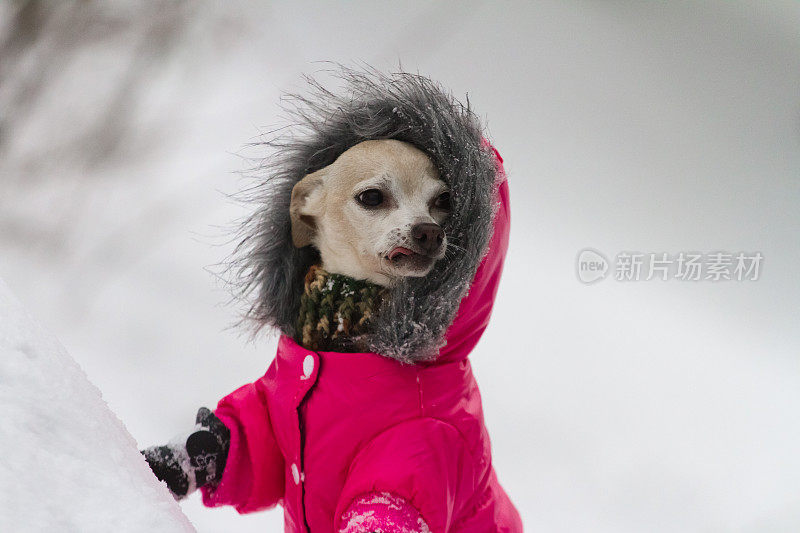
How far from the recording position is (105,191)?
3.77ft

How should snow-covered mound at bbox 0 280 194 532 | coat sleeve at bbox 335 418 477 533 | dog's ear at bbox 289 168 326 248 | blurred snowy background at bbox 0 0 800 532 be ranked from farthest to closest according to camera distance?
blurred snowy background at bbox 0 0 800 532
dog's ear at bbox 289 168 326 248
coat sleeve at bbox 335 418 477 533
snow-covered mound at bbox 0 280 194 532

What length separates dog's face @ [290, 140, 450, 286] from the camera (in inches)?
23.0

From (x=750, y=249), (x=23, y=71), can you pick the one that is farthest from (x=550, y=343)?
(x=23, y=71)

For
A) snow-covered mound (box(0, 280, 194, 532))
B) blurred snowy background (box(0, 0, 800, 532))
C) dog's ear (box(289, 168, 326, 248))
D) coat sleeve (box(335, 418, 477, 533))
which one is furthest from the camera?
blurred snowy background (box(0, 0, 800, 532))

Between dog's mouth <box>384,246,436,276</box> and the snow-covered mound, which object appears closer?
the snow-covered mound

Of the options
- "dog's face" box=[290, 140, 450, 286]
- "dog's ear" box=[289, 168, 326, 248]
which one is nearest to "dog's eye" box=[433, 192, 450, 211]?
"dog's face" box=[290, 140, 450, 286]

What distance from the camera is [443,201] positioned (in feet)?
2.05

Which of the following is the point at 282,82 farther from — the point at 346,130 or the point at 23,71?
the point at 23,71

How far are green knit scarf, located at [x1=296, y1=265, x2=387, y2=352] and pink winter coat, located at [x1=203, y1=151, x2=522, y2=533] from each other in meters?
0.02

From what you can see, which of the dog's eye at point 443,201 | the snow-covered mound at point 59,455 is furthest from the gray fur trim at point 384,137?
the snow-covered mound at point 59,455

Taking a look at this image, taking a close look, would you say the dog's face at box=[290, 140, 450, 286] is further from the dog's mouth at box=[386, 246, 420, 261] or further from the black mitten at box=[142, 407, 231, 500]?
the black mitten at box=[142, 407, 231, 500]

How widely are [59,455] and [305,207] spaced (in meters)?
0.45

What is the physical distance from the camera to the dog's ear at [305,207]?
0.65 m

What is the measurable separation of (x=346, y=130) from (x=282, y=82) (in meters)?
0.57
